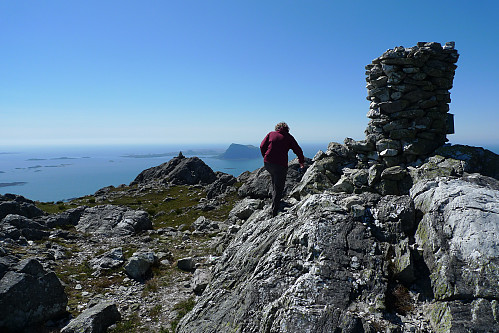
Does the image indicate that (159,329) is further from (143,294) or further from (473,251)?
(473,251)

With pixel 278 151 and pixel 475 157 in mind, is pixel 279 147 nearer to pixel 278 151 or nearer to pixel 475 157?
pixel 278 151

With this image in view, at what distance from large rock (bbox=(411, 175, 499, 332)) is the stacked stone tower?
5.57m

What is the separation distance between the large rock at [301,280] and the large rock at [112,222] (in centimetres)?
1969

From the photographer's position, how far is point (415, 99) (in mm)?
15570

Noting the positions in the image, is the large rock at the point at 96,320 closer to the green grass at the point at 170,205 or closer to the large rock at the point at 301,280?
the large rock at the point at 301,280

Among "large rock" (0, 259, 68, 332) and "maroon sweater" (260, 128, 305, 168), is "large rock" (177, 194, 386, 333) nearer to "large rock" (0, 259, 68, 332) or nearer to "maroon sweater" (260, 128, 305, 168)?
"maroon sweater" (260, 128, 305, 168)

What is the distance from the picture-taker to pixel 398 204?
35.7 feet

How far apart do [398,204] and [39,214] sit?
133 feet

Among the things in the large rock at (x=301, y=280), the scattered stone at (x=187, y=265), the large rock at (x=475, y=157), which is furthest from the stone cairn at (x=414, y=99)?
the scattered stone at (x=187, y=265)

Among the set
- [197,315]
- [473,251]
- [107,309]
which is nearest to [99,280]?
[107,309]

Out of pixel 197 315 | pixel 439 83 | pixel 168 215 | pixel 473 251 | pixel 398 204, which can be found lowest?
pixel 168 215

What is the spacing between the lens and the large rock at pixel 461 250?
6953 millimetres

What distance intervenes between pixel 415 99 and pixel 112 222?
31.3 meters

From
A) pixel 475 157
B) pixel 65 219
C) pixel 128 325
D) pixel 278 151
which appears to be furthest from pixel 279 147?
pixel 65 219
